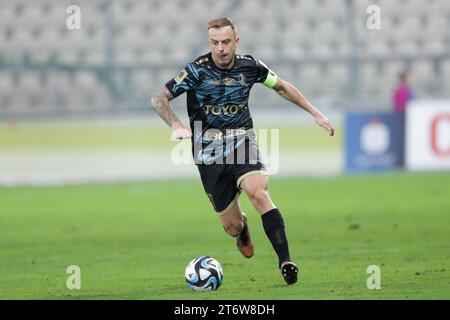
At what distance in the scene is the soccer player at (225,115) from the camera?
9.52 meters

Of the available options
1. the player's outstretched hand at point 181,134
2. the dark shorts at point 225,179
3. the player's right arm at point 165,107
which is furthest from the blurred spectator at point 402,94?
the player's outstretched hand at point 181,134

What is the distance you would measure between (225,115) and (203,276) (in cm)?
150

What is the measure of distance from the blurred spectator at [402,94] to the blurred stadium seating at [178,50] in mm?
412

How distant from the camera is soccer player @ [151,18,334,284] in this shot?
952cm

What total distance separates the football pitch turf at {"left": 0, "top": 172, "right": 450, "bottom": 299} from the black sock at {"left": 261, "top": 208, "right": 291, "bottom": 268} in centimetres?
28

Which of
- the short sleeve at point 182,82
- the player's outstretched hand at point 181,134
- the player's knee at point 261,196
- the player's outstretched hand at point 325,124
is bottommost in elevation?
the player's knee at point 261,196

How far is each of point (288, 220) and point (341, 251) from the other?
3.38 m

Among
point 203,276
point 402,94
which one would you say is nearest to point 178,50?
point 402,94

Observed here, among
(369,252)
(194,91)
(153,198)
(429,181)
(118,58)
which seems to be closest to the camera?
(194,91)

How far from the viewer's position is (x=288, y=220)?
50.3ft

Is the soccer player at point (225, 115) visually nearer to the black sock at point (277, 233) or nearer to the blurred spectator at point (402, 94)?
the black sock at point (277, 233)
